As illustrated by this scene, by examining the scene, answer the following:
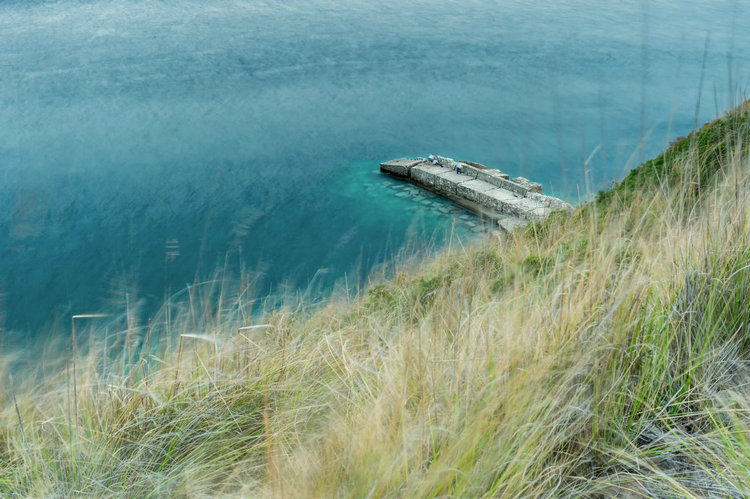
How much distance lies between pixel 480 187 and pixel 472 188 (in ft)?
0.77

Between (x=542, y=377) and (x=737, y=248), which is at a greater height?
(x=737, y=248)

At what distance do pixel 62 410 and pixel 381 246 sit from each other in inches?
494

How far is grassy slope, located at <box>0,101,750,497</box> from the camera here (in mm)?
1295

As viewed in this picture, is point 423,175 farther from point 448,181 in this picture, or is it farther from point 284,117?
point 284,117

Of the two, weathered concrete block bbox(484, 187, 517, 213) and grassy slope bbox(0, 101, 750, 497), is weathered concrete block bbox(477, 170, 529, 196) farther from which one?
grassy slope bbox(0, 101, 750, 497)

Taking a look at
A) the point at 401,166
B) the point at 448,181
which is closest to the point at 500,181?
the point at 448,181

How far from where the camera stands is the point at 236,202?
716 inches

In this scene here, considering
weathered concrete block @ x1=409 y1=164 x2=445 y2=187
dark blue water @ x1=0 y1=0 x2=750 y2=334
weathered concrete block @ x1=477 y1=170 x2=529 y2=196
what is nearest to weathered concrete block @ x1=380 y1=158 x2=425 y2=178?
weathered concrete block @ x1=409 y1=164 x2=445 y2=187

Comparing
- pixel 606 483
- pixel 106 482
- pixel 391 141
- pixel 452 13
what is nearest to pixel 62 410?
pixel 106 482

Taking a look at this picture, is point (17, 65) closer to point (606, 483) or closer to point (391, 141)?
point (391, 141)

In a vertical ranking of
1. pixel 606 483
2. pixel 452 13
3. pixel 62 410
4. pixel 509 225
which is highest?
pixel 452 13

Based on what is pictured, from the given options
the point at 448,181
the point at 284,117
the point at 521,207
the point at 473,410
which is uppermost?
the point at 473,410

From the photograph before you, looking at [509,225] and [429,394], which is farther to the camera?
[509,225]

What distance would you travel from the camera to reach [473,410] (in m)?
1.35
